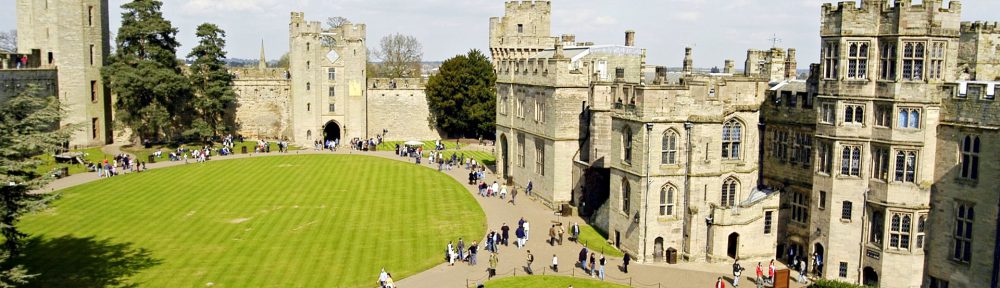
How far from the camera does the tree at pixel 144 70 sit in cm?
6041

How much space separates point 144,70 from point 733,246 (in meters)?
47.2

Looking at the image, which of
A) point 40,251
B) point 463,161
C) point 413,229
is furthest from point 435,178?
point 40,251

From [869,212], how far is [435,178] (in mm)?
29970

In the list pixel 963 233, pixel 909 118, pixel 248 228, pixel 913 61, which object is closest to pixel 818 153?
pixel 909 118

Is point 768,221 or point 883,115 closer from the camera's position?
point 883,115

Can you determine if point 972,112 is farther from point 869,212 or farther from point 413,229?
point 413,229

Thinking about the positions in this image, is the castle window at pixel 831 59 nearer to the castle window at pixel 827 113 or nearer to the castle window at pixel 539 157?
the castle window at pixel 827 113

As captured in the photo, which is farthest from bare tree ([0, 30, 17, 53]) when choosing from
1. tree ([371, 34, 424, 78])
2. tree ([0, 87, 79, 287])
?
tree ([0, 87, 79, 287])

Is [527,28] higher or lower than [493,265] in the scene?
higher

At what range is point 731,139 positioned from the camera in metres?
34.0

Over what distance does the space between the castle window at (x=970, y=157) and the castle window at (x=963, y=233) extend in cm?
104

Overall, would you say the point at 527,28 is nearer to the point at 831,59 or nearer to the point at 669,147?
the point at 669,147

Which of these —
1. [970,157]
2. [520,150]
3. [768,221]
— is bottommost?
[768,221]

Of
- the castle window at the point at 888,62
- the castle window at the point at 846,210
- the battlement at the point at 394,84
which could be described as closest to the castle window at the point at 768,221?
the castle window at the point at 846,210
